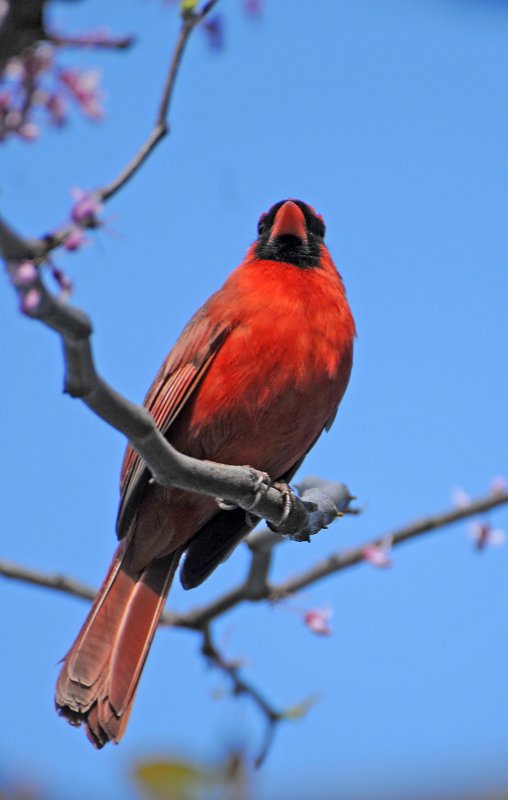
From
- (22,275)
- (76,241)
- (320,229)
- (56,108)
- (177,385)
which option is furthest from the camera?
(320,229)

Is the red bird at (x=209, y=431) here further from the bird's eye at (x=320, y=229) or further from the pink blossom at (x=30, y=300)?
the pink blossom at (x=30, y=300)

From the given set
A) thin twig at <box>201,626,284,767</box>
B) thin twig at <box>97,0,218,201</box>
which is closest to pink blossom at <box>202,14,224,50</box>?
thin twig at <box>97,0,218,201</box>

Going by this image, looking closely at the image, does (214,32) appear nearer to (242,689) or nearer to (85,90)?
(85,90)

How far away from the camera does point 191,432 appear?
3705 mm

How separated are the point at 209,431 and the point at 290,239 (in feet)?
3.24

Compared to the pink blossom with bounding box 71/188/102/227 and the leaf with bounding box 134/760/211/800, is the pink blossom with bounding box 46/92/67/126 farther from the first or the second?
the leaf with bounding box 134/760/211/800

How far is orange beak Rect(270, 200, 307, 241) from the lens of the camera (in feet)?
13.9

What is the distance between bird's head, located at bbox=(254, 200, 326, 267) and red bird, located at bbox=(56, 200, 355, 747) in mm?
175

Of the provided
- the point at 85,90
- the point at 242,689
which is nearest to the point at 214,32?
the point at 85,90

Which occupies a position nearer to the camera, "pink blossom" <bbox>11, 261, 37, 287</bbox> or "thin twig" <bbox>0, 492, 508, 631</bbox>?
"pink blossom" <bbox>11, 261, 37, 287</bbox>

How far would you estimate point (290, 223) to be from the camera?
13.9ft

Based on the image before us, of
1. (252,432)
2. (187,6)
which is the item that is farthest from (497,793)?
(187,6)

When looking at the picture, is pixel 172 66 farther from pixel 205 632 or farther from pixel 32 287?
pixel 205 632

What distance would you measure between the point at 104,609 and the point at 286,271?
4.61ft
